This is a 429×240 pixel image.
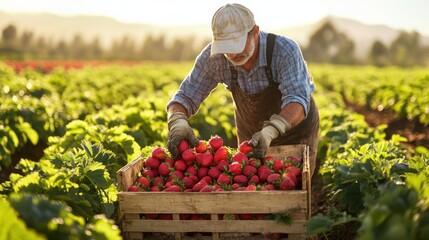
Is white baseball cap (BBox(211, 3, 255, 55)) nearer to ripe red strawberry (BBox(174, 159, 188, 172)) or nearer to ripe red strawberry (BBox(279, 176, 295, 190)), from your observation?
ripe red strawberry (BBox(174, 159, 188, 172))

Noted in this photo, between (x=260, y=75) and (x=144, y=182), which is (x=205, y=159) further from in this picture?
(x=260, y=75)

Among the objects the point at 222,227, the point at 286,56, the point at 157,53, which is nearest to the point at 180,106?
the point at 286,56

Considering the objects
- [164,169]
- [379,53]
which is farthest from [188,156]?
[379,53]

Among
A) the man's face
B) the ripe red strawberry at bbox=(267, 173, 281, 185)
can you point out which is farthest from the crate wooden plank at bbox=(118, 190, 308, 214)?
the man's face

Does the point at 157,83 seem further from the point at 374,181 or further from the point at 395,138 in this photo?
the point at 374,181

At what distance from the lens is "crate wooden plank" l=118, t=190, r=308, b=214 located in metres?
3.57

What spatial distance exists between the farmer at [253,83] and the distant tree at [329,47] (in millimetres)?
64104

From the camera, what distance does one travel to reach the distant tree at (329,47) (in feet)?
226

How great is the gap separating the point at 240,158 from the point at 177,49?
71235mm

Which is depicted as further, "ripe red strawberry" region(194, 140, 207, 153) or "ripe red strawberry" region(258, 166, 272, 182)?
"ripe red strawberry" region(194, 140, 207, 153)

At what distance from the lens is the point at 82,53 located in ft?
220

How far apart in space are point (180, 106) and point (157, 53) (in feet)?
228

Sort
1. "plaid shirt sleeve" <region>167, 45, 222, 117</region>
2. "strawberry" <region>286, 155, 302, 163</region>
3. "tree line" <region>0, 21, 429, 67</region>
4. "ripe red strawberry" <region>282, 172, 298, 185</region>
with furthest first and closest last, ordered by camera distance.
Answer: "tree line" <region>0, 21, 429, 67</region> → "plaid shirt sleeve" <region>167, 45, 222, 117</region> → "strawberry" <region>286, 155, 302, 163</region> → "ripe red strawberry" <region>282, 172, 298, 185</region>

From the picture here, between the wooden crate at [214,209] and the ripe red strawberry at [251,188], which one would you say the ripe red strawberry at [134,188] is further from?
the ripe red strawberry at [251,188]
